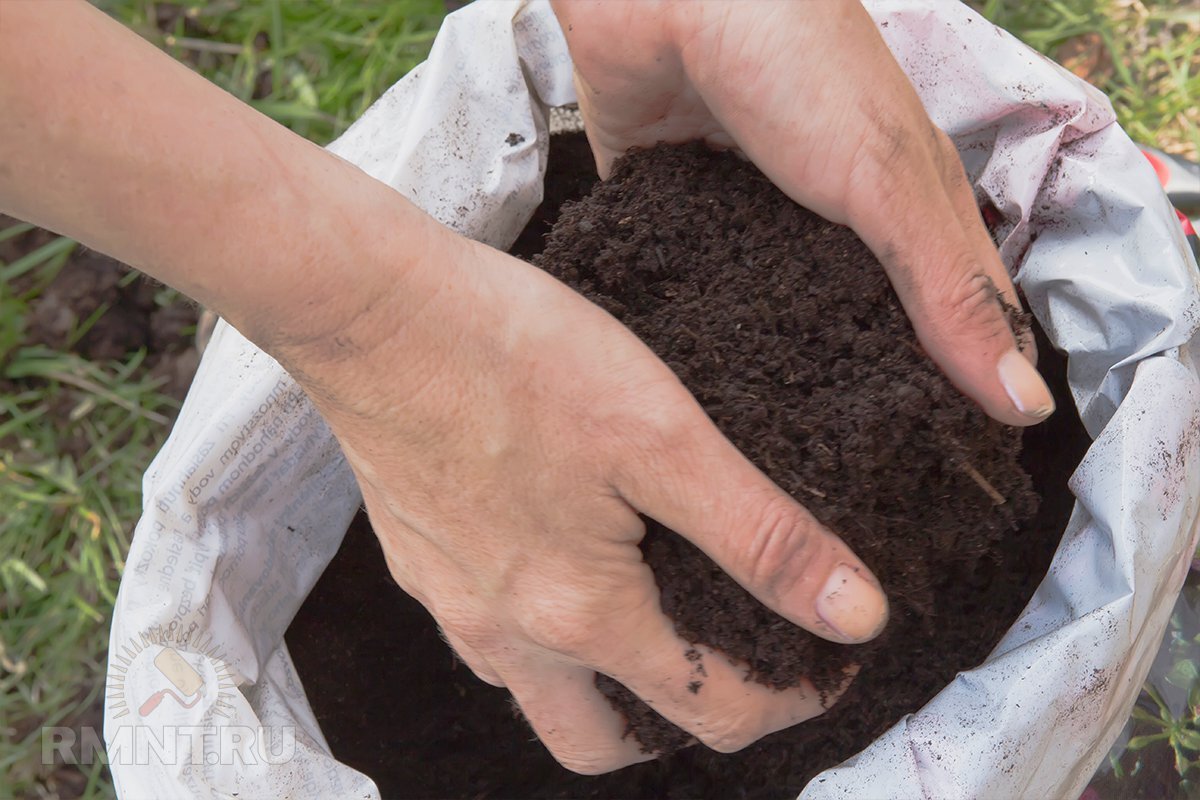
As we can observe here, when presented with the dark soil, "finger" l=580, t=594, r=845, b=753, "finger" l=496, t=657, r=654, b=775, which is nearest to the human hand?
"finger" l=580, t=594, r=845, b=753

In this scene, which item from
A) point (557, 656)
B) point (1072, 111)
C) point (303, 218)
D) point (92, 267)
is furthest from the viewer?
point (92, 267)

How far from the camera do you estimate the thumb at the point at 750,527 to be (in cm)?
70

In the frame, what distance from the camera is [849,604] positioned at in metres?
0.73

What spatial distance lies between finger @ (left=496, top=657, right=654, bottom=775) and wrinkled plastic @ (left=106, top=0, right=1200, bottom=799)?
0.57 feet

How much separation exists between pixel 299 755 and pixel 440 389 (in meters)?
0.39

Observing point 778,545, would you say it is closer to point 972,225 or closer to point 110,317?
point 972,225

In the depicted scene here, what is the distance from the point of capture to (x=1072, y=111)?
0.93m

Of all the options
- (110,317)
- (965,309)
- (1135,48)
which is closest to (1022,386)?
(965,309)

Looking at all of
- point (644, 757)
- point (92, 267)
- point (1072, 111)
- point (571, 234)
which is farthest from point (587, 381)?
point (92, 267)

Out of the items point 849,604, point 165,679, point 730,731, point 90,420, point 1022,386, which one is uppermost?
point 1022,386

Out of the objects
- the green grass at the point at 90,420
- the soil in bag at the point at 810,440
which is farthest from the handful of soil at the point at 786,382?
the green grass at the point at 90,420

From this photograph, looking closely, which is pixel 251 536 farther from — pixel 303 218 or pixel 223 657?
pixel 303 218

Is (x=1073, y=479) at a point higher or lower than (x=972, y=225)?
lower

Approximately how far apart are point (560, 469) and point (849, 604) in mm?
236
